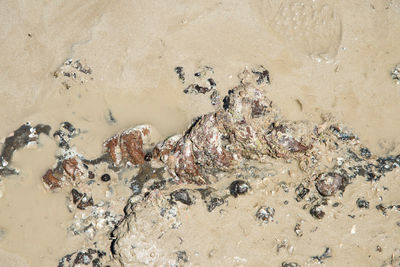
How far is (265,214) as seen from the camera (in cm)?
534

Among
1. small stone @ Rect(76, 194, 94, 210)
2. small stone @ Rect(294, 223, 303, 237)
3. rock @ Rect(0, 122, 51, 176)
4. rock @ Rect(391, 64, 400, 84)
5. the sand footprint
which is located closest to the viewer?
small stone @ Rect(294, 223, 303, 237)

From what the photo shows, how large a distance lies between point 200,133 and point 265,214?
4.71 feet

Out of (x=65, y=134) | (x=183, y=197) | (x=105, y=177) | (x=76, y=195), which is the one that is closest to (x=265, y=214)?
(x=183, y=197)

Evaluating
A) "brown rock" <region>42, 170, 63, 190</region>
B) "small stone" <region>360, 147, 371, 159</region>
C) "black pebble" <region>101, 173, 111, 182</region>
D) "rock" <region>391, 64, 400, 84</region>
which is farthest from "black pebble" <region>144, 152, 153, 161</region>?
"rock" <region>391, 64, 400, 84</region>

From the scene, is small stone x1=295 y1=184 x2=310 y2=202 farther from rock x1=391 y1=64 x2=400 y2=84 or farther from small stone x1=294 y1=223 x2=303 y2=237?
rock x1=391 y1=64 x2=400 y2=84

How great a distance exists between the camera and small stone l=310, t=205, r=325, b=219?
529 centimetres

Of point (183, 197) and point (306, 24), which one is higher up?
point (306, 24)

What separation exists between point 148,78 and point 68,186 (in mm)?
2128

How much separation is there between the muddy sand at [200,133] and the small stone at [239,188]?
2 cm

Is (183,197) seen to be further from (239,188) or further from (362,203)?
(362,203)

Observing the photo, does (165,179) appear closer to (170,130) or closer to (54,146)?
(170,130)

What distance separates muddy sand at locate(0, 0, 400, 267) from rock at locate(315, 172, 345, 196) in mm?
19

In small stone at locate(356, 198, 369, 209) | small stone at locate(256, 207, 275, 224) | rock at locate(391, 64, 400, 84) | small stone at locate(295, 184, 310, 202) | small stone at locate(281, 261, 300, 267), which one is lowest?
small stone at locate(281, 261, 300, 267)

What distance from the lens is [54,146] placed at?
19.8ft
